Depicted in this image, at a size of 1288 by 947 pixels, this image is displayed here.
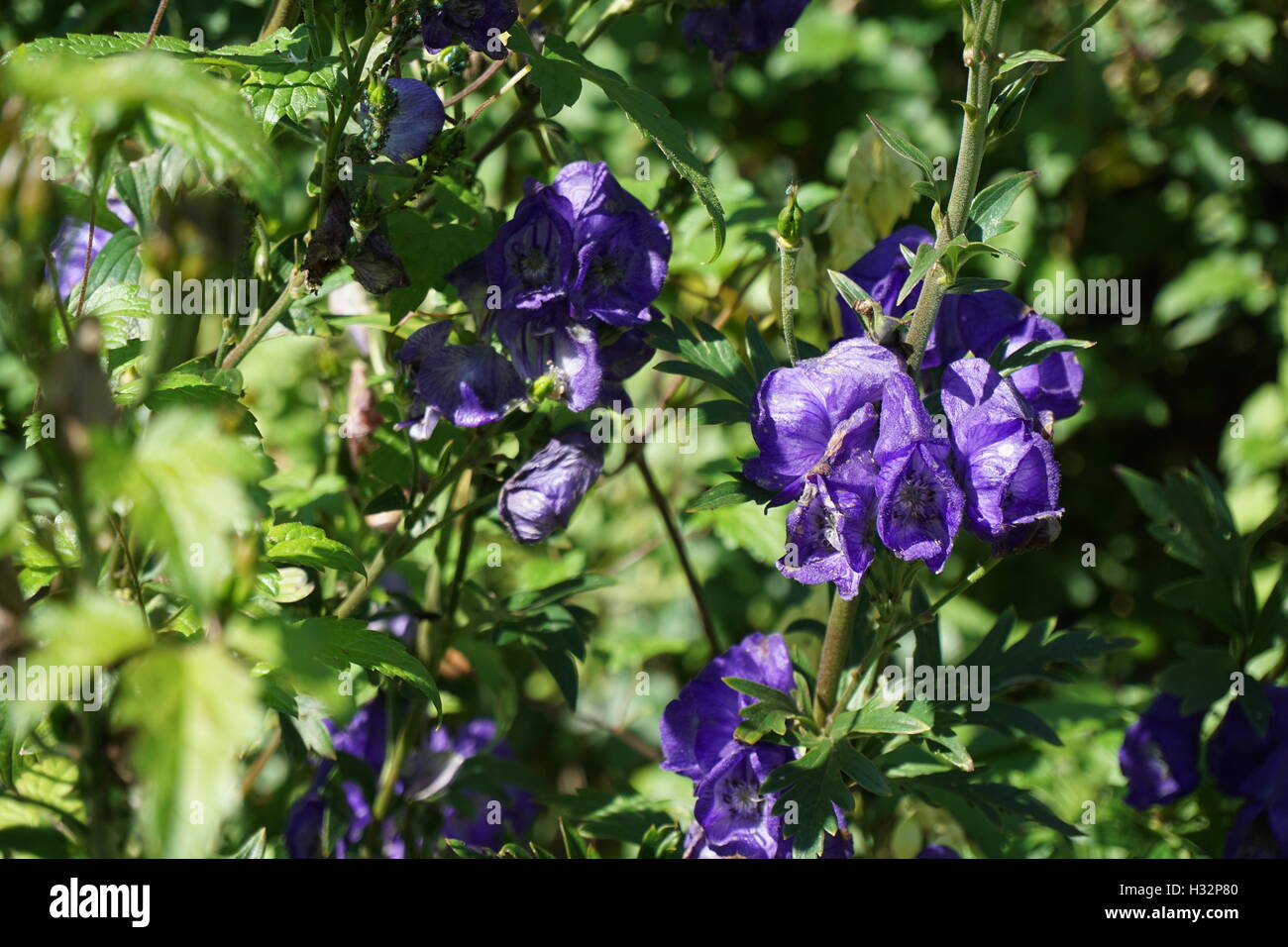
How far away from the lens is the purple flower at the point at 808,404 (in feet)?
3.68

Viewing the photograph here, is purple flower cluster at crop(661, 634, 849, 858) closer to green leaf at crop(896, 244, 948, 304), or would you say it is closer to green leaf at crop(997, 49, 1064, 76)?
green leaf at crop(896, 244, 948, 304)

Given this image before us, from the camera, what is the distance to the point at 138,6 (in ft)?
6.46

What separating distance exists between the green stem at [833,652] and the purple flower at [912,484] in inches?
6.7

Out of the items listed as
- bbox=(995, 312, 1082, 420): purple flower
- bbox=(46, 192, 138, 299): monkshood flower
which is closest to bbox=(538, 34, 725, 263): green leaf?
bbox=(995, 312, 1082, 420): purple flower

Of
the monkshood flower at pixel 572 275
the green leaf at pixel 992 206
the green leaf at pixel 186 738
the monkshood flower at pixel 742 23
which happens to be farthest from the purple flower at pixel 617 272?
the green leaf at pixel 186 738

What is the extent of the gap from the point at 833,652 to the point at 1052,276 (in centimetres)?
195

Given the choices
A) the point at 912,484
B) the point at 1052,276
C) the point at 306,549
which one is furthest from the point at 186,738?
the point at 1052,276

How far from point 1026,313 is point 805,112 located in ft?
6.66

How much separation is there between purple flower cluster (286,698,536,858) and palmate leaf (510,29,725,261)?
87cm

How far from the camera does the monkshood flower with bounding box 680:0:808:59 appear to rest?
1.61m
